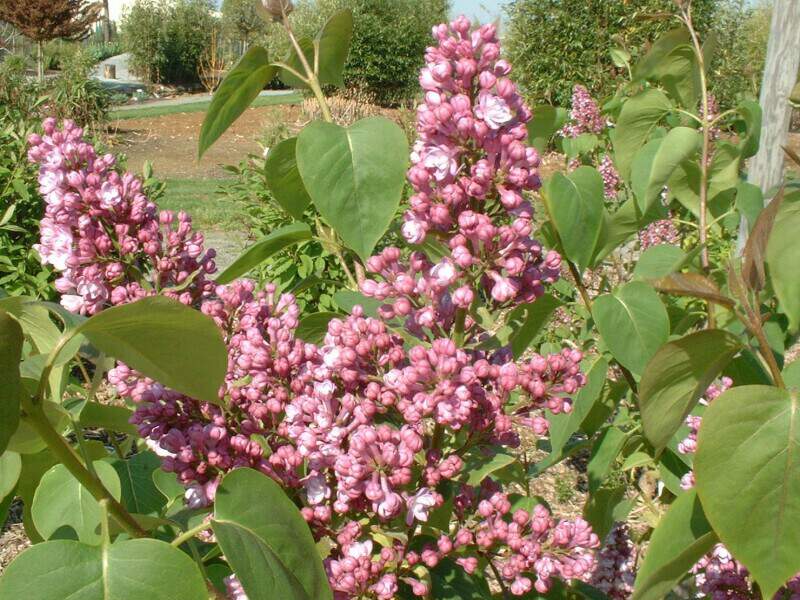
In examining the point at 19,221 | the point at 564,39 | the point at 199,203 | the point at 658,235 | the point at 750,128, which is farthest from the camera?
the point at 564,39

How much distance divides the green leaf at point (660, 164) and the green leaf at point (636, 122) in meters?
0.12

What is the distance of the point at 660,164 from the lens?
1.42 metres

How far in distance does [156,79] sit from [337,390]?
33.9 metres

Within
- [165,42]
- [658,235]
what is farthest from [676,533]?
[165,42]

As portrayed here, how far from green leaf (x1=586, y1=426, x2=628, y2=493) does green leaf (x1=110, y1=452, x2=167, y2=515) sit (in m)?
0.66

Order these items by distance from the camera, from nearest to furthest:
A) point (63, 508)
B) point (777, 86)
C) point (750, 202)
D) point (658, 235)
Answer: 1. point (63, 508)
2. point (750, 202)
3. point (777, 86)
4. point (658, 235)

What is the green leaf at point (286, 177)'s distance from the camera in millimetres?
1139

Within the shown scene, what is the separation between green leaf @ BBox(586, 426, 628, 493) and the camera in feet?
4.55

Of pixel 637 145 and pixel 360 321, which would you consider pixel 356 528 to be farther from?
pixel 637 145

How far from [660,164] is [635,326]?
328 millimetres

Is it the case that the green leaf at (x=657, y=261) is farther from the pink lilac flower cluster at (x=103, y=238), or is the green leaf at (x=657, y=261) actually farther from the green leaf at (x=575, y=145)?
the green leaf at (x=575, y=145)

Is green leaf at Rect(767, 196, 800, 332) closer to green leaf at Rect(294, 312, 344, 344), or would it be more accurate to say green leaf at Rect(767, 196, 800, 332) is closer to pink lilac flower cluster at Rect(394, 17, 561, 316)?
pink lilac flower cluster at Rect(394, 17, 561, 316)

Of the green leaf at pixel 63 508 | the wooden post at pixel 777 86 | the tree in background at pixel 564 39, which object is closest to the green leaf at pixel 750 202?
the green leaf at pixel 63 508

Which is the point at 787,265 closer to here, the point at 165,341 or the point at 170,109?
the point at 165,341
